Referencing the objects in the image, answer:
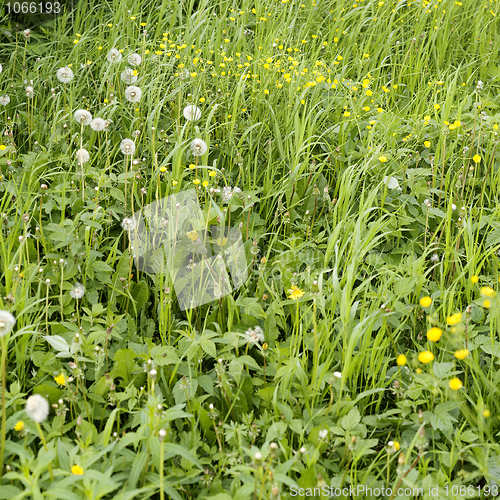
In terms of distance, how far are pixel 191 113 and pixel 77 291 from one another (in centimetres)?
117

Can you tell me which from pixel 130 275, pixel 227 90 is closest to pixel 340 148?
pixel 227 90

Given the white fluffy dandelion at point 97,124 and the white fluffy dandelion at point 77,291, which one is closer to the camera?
the white fluffy dandelion at point 77,291

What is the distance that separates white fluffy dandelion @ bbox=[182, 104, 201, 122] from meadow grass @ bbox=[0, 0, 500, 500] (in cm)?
10

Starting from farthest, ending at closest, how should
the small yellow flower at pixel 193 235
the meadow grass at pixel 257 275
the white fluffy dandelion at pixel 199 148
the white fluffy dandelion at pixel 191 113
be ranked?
the white fluffy dandelion at pixel 191 113
the white fluffy dandelion at pixel 199 148
the small yellow flower at pixel 193 235
the meadow grass at pixel 257 275

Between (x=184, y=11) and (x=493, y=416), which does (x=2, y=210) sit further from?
(x=184, y=11)

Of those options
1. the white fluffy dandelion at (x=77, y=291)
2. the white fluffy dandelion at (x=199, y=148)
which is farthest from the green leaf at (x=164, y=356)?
the white fluffy dandelion at (x=199, y=148)

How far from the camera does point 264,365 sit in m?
1.62

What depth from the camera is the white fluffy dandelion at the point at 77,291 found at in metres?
1.76

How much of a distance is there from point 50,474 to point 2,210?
50.1 inches

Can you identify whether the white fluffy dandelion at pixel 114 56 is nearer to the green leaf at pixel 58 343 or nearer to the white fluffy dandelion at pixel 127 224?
the white fluffy dandelion at pixel 127 224

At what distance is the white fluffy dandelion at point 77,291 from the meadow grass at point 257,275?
0.12ft

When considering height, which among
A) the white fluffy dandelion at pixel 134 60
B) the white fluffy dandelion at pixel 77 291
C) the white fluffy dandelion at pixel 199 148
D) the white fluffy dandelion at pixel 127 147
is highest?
the white fluffy dandelion at pixel 134 60

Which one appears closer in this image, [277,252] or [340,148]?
[277,252]

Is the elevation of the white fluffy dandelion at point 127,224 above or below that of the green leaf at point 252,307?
above
